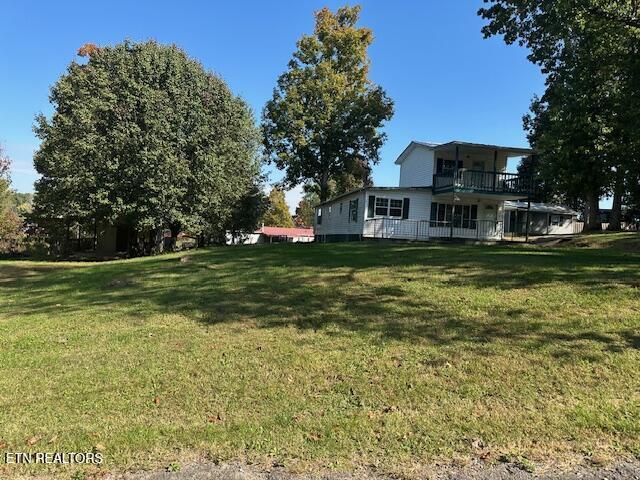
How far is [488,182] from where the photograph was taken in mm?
26734

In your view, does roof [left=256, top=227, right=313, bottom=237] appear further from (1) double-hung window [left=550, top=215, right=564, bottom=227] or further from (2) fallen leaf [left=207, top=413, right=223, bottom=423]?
(2) fallen leaf [left=207, top=413, right=223, bottom=423]

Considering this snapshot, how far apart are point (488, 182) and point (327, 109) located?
1498cm

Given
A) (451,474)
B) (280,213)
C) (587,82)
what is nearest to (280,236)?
(280,213)

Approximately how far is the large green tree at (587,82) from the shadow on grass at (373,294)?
5881mm

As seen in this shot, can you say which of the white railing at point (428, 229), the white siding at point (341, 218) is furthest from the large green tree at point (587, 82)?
the white siding at point (341, 218)

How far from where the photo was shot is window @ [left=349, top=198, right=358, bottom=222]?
27.8 metres

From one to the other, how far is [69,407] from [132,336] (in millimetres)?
2232

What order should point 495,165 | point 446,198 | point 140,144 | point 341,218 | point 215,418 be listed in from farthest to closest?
point 341,218, point 446,198, point 495,165, point 140,144, point 215,418

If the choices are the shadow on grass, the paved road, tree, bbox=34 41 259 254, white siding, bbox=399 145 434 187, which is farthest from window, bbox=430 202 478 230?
the paved road

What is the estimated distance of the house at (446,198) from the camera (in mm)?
26062

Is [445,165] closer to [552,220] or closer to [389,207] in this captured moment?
[389,207]

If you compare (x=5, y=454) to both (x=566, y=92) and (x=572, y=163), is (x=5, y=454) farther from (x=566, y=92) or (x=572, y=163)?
(x=572, y=163)

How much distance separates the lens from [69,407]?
473 centimetres

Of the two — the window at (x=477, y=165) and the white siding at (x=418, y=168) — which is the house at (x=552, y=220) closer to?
the white siding at (x=418, y=168)
